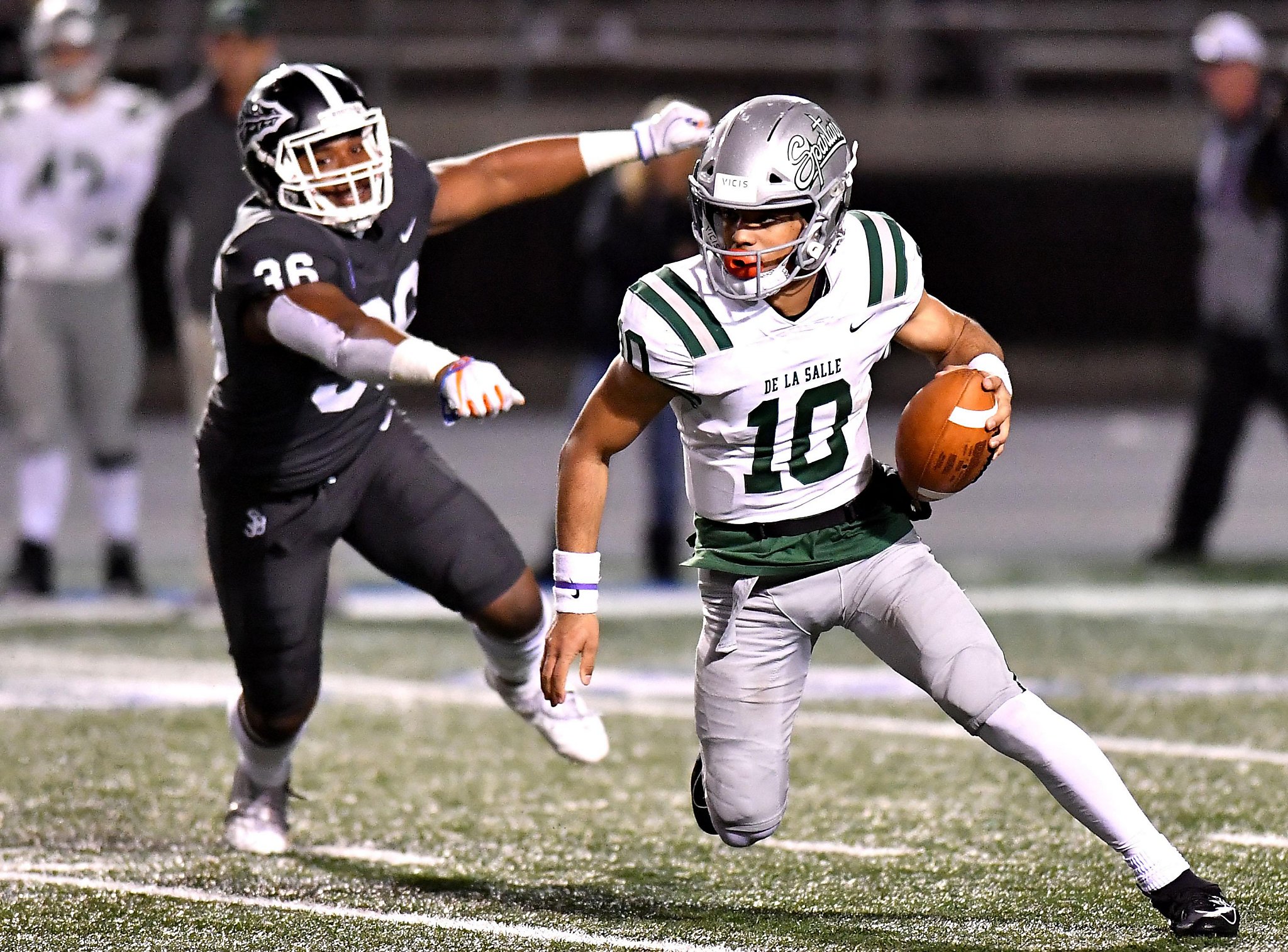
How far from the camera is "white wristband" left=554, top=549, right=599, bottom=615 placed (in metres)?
3.54

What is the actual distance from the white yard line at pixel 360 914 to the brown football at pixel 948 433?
0.88 meters

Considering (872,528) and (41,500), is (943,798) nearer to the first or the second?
(872,528)

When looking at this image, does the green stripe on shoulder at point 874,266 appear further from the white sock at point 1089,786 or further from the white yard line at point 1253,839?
the white yard line at point 1253,839

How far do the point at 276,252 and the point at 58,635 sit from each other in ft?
10.8

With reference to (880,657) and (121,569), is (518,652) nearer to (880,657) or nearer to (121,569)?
(880,657)

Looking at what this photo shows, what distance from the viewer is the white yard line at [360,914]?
3.45 meters

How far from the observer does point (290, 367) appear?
4031 mm

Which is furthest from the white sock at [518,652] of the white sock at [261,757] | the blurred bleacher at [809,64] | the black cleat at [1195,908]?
the blurred bleacher at [809,64]

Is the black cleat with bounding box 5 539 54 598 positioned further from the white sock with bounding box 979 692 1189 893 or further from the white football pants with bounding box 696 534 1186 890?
the white sock with bounding box 979 692 1189 893

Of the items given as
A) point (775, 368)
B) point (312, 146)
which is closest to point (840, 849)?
point (775, 368)

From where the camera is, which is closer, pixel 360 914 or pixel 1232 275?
pixel 360 914

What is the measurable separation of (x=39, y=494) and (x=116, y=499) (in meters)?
0.27

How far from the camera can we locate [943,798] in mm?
4574

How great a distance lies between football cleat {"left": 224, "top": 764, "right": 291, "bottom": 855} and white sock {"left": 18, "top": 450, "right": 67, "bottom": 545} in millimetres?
3442
